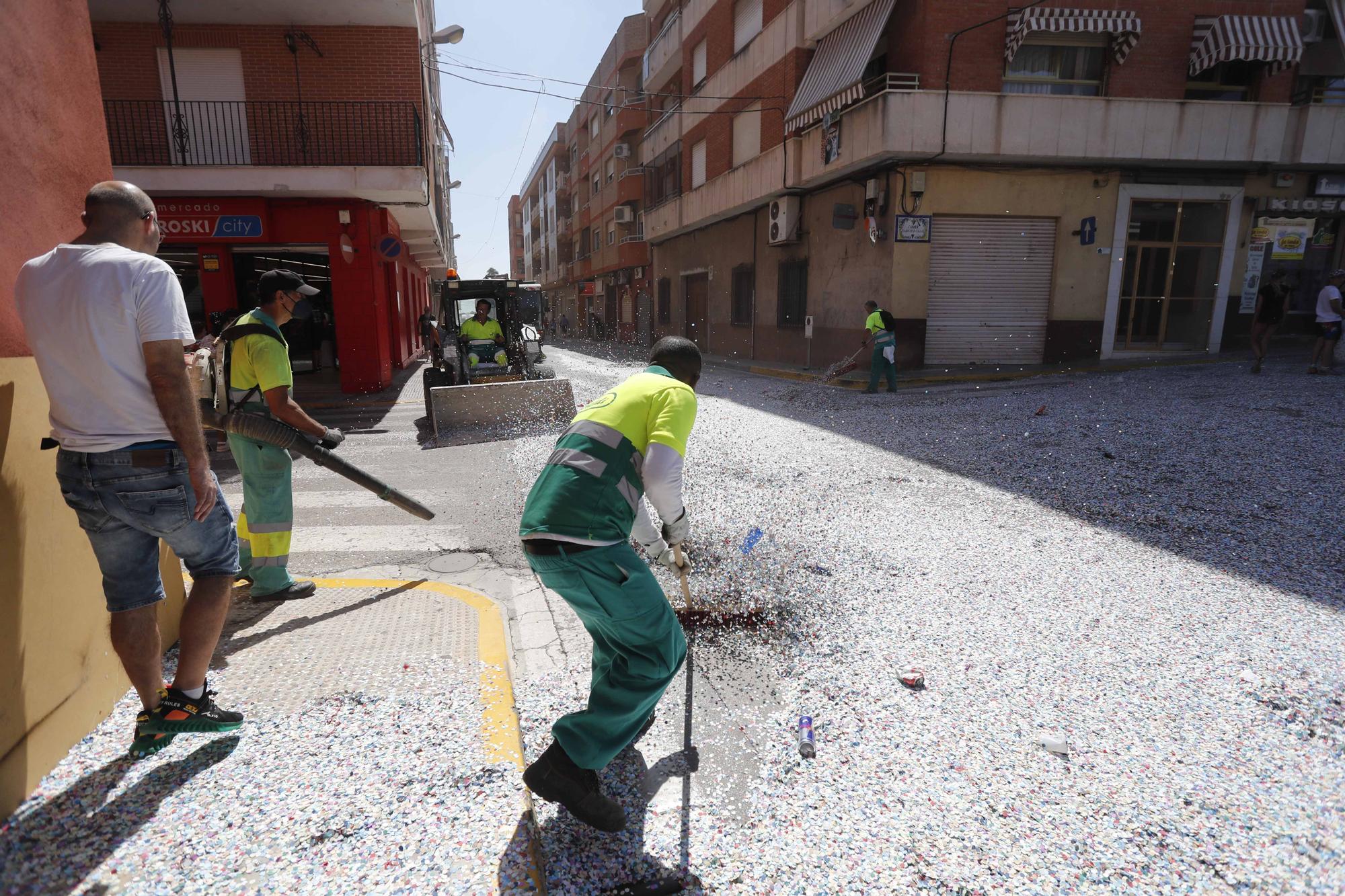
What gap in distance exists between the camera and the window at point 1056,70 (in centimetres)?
1409

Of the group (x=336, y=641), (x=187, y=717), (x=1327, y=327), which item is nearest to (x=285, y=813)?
(x=187, y=717)

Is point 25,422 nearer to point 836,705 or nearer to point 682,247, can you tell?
point 836,705

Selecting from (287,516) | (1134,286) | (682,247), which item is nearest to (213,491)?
(287,516)

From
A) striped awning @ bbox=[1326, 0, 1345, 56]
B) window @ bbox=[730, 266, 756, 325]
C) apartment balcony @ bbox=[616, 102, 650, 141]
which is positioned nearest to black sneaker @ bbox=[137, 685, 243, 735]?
window @ bbox=[730, 266, 756, 325]

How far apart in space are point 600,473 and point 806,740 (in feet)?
4.37

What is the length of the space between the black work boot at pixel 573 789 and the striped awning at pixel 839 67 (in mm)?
14871

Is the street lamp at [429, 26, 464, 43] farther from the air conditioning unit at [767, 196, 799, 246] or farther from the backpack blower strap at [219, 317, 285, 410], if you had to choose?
the backpack blower strap at [219, 317, 285, 410]

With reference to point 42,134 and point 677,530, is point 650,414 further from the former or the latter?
point 42,134

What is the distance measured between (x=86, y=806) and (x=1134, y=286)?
18.3m

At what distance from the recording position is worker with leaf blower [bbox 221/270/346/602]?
3.95 m

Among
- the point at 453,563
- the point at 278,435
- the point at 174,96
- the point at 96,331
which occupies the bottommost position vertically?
the point at 453,563

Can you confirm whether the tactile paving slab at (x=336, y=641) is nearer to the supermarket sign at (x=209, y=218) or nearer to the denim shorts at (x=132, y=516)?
the denim shorts at (x=132, y=516)

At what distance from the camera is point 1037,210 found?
1452 centimetres

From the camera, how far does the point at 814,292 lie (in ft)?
57.6
